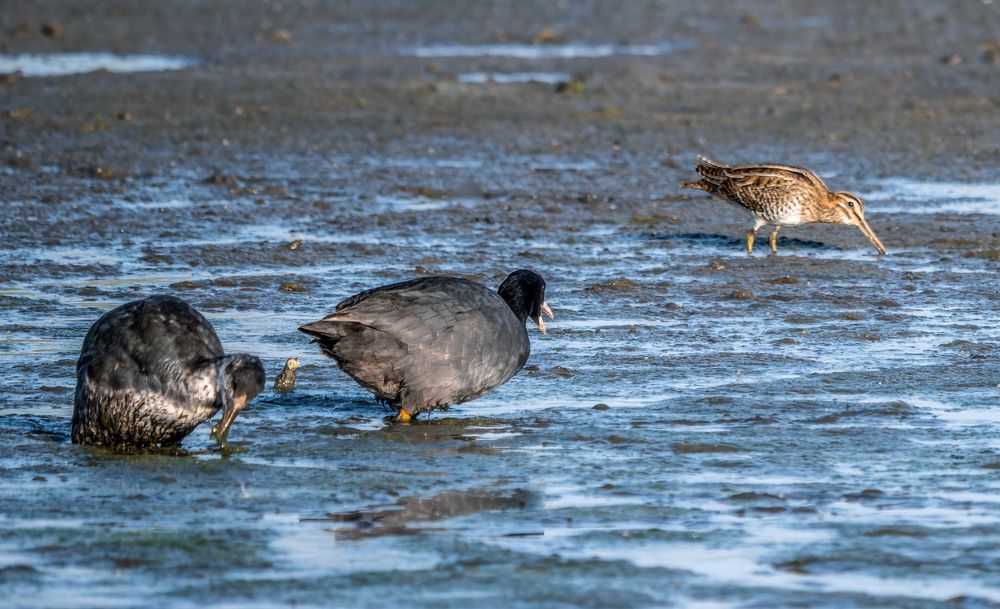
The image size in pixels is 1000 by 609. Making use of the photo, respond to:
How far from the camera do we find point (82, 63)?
21922 mm

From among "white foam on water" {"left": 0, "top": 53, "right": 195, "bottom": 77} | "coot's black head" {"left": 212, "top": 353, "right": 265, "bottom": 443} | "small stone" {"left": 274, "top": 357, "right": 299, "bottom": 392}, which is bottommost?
"small stone" {"left": 274, "top": 357, "right": 299, "bottom": 392}

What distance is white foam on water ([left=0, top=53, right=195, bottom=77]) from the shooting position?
2103 cm

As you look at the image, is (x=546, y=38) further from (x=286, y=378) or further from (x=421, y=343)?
(x=421, y=343)

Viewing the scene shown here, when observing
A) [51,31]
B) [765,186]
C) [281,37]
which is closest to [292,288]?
[765,186]

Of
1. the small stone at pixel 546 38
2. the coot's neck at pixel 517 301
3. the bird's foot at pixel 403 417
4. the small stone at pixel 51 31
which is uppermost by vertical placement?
the small stone at pixel 546 38

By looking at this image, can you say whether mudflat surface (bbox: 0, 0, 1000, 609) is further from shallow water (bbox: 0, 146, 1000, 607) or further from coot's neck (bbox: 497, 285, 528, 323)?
coot's neck (bbox: 497, 285, 528, 323)

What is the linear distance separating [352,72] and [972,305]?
39.2 feet

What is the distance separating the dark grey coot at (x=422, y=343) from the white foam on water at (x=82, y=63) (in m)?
13.8

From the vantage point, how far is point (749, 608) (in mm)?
5375

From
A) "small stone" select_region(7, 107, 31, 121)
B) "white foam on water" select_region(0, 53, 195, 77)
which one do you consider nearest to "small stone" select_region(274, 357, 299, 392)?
"small stone" select_region(7, 107, 31, 121)

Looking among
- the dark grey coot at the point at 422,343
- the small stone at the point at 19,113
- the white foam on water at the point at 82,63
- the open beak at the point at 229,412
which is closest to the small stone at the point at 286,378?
the dark grey coot at the point at 422,343

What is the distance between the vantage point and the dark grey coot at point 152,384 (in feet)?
23.3

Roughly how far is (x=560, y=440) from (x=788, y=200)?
17.6ft

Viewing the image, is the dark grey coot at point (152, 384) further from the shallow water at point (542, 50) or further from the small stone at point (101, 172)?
the shallow water at point (542, 50)
